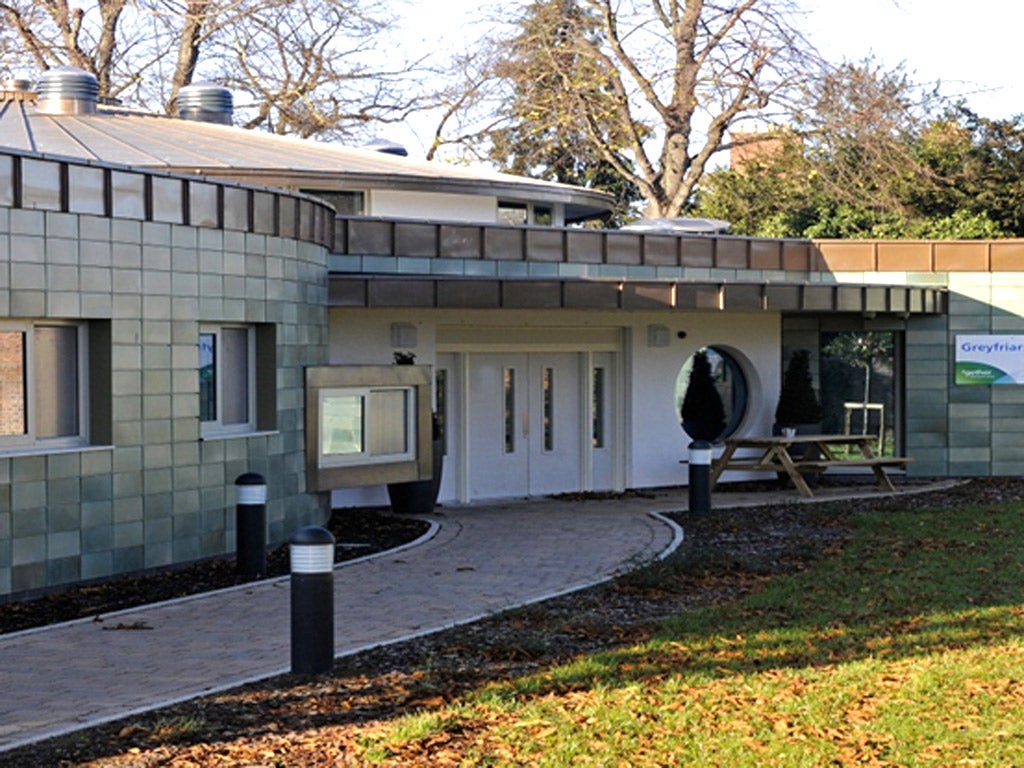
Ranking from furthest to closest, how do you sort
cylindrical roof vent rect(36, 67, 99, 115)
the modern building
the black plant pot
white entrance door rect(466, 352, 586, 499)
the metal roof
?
cylindrical roof vent rect(36, 67, 99, 115) < white entrance door rect(466, 352, 586, 499) < the metal roof < the black plant pot < the modern building

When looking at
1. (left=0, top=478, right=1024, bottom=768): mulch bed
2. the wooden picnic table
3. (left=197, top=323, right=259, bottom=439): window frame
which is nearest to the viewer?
(left=0, top=478, right=1024, bottom=768): mulch bed

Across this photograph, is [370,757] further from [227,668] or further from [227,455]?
[227,455]

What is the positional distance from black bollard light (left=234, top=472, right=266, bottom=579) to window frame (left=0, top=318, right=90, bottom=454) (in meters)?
1.33

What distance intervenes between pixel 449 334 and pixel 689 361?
4.30m

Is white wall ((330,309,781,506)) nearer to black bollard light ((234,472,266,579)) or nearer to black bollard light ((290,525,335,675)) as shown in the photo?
black bollard light ((234,472,266,579))

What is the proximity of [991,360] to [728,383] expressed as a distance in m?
3.98

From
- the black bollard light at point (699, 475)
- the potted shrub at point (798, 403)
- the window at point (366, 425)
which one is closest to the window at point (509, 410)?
the black bollard light at point (699, 475)

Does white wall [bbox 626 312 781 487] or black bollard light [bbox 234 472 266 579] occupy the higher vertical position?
white wall [bbox 626 312 781 487]

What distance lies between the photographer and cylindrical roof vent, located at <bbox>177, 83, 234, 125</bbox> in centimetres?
→ 2550

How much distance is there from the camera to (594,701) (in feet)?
27.6

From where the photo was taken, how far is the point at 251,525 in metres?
13.0

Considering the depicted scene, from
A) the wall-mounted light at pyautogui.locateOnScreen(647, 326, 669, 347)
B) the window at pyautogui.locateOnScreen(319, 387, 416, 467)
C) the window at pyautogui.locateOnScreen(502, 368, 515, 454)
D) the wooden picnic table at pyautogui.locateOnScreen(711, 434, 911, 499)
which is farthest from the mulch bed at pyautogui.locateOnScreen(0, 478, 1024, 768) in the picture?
the wall-mounted light at pyautogui.locateOnScreen(647, 326, 669, 347)

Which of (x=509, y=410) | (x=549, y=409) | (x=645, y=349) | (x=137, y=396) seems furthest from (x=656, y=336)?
(x=137, y=396)

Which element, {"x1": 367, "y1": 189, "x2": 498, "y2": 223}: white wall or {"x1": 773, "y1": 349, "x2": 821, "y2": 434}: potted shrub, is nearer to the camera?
{"x1": 367, "y1": 189, "x2": 498, "y2": 223}: white wall
